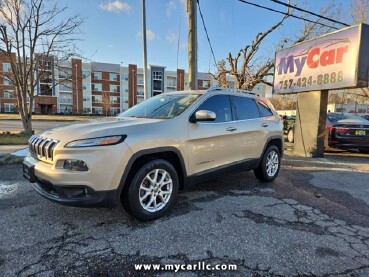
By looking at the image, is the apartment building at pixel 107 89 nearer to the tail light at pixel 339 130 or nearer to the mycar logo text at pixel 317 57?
the mycar logo text at pixel 317 57

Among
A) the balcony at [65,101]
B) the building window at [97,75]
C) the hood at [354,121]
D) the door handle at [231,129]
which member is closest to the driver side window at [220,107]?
the door handle at [231,129]

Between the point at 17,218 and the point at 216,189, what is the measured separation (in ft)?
10.5

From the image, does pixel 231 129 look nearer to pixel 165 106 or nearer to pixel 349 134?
pixel 165 106

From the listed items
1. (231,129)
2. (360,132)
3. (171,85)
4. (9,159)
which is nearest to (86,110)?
(171,85)

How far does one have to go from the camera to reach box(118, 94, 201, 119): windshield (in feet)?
13.4

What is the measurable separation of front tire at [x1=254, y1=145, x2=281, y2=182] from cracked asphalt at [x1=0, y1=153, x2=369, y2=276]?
2.03 ft

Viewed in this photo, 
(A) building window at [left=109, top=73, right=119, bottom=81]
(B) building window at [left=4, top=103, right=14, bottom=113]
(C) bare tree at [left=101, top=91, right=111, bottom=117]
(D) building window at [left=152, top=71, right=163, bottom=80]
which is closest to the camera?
(B) building window at [left=4, top=103, right=14, bottom=113]

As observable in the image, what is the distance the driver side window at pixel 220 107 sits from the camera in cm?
441

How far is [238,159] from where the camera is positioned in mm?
4855

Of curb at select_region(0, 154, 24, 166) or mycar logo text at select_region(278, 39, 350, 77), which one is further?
mycar logo text at select_region(278, 39, 350, 77)

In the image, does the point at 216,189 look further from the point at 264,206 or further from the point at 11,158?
the point at 11,158

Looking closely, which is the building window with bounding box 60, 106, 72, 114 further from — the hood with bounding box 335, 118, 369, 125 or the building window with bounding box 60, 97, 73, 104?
the hood with bounding box 335, 118, 369, 125

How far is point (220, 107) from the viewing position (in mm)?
4613

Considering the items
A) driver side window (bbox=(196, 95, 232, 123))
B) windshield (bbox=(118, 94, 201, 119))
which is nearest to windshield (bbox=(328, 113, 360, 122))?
driver side window (bbox=(196, 95, 232, 123))
